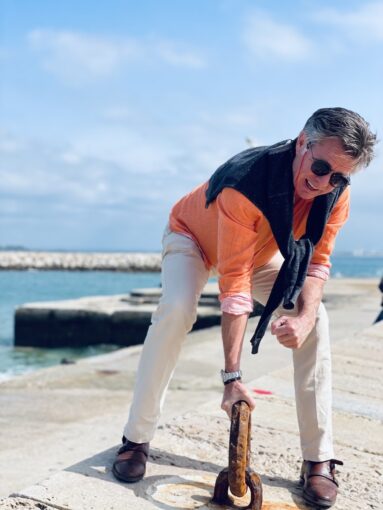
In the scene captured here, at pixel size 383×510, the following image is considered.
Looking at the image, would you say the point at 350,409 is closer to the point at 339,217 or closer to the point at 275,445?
the point at 275,445

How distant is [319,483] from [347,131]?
1.46 metres

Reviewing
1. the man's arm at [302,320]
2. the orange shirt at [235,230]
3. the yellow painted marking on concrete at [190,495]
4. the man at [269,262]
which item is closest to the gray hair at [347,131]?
the man at [269,262]

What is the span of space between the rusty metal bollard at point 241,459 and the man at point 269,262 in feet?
0.19

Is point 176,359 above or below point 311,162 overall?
below

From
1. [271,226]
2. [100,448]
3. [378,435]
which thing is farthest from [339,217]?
[100,448]

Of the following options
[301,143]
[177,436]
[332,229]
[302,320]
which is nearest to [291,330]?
[302,320]

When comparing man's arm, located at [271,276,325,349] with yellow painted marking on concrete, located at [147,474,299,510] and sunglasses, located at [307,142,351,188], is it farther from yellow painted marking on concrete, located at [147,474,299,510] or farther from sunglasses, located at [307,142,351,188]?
yellow painted marking on concrete, located at [147,474,299,510]

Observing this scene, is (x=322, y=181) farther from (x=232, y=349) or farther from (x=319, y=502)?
(x=319, y=502)

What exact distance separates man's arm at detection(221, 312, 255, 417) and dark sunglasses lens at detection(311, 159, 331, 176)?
62 cm

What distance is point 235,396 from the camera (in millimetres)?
2719

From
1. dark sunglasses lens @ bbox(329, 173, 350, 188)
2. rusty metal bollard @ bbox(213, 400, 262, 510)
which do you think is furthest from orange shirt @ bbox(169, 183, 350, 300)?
rusty metal bollard @ bbox(213, 400, 262, 510)

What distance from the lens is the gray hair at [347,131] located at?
2.61 m

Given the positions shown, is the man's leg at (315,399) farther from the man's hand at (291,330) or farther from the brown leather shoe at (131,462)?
the brown leather shoe at (131,462)

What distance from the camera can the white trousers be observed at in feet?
9.82
